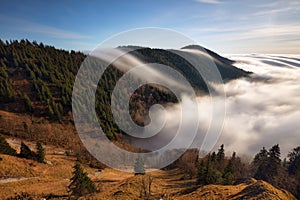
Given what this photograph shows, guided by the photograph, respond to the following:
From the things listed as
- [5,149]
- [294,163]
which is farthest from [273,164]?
[5,149]

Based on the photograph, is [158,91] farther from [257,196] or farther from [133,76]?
[257,196]

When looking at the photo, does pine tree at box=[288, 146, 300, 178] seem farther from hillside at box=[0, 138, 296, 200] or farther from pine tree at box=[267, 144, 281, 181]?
hillside at box=[0, 138, 296, 200]

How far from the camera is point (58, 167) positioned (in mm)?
47562

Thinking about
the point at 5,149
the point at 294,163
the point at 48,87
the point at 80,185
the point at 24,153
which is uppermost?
the point at 48,87

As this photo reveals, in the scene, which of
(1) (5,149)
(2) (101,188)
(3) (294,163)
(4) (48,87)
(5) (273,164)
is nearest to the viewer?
(2) (101,188)

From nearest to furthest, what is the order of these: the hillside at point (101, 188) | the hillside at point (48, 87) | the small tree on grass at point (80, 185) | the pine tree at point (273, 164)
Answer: the hillside at point (101, 188)
the small tree on grass at point (80, 185)
the pine tree at point (273, 164)
the hillside at point (48, 87)

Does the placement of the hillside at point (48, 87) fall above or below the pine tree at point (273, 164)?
above

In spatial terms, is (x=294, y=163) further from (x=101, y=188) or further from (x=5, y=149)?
(x=5, y=149)

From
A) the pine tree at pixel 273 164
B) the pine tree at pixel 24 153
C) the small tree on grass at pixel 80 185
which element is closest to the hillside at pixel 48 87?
the pine tree at pixel 24 153

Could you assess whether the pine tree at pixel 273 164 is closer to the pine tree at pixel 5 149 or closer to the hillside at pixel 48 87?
the hillside at pixel 48 87

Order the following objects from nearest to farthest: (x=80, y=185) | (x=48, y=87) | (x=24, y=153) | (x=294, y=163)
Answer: (x=80, y=185), (x=24, y=153), (x=294, y=163), (x=48, y=87)

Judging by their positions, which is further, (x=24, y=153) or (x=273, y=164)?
(x=273, y=164)

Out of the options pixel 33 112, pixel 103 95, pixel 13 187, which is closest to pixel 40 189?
pixel 13 187

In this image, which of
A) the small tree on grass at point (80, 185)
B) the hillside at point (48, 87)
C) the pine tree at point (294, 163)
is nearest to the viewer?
the small tree on grass at point (80, 185)
